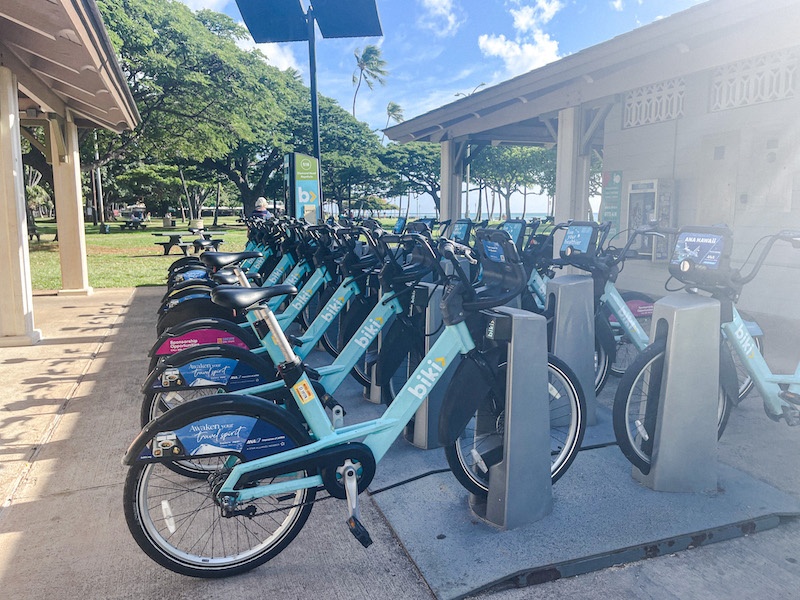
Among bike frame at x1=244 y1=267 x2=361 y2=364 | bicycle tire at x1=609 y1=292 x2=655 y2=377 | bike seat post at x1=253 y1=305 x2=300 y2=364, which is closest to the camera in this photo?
bike seat post at x1=253 y1=305 x2=300 y2=364

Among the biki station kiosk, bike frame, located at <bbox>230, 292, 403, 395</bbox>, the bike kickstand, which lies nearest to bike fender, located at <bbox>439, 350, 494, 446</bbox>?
the biki station kiosk

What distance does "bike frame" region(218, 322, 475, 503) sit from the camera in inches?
86.1

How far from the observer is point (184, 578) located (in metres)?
2.26

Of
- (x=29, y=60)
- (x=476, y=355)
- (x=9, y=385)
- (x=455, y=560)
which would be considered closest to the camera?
(x=455, y=560)

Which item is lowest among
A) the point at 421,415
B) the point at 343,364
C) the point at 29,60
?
the point at 421,415

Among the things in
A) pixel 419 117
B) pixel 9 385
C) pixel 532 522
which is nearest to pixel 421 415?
pixel 532 522

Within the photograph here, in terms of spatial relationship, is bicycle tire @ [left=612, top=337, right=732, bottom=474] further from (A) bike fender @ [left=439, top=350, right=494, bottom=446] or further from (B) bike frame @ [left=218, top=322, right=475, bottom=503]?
(B) bike frame @ [left=218, top=322, right=475, bottom=503]

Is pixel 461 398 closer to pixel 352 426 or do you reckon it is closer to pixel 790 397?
pixel 352 426

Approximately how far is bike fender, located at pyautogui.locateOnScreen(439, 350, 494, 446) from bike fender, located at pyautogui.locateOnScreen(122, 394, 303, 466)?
2.01ft

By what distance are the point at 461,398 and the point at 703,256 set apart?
1522 mm

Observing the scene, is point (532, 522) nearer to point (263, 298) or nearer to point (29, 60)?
point (263, 298)

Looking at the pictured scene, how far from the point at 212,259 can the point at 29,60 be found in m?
4.47

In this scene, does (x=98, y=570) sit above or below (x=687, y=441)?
below

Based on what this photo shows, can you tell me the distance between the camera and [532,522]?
2.54m
